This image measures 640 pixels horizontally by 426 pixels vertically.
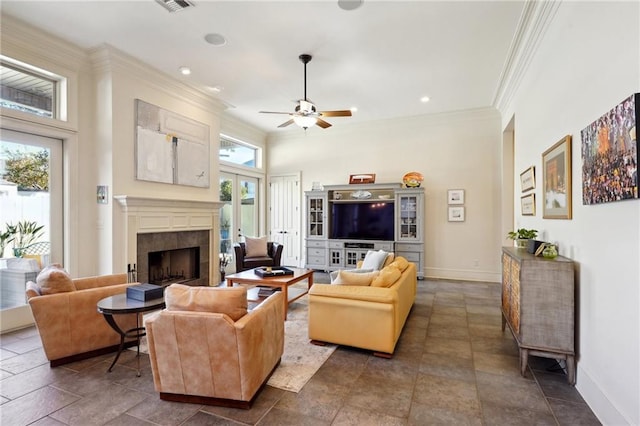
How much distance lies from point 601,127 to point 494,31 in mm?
2170

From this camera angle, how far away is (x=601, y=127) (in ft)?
6.64

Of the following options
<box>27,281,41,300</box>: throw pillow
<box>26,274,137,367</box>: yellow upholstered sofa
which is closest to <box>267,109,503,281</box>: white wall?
<box>26,274,137,367</box>: yellow upholstered sofa

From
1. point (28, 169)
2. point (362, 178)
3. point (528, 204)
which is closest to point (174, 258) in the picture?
point (28, 169)

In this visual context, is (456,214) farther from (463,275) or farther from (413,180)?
(463,275)

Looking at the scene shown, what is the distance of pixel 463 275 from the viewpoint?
6305mm

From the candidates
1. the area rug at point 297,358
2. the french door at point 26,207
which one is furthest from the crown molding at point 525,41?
the french door at point 26,207

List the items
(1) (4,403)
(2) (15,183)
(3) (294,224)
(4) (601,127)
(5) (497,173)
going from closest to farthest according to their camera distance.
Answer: (4) (601,127) → (1) (4,403) → (2) (15,183) → (5) (497,173) → (3) (294,224)

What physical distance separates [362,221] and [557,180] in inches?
164

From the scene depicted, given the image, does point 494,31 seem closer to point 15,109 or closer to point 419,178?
point 419,178

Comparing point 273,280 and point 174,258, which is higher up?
point 174,258

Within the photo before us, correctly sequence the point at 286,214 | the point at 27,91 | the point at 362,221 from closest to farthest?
the point at 27,91 → the point at 362,221 → the point at 286,214

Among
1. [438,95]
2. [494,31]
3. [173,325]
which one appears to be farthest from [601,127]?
[438,95]

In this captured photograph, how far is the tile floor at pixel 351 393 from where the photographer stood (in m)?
2.09

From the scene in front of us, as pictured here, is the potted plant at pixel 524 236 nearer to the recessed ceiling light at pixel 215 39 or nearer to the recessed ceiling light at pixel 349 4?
the recessed ceiling light at pixel 349 4
